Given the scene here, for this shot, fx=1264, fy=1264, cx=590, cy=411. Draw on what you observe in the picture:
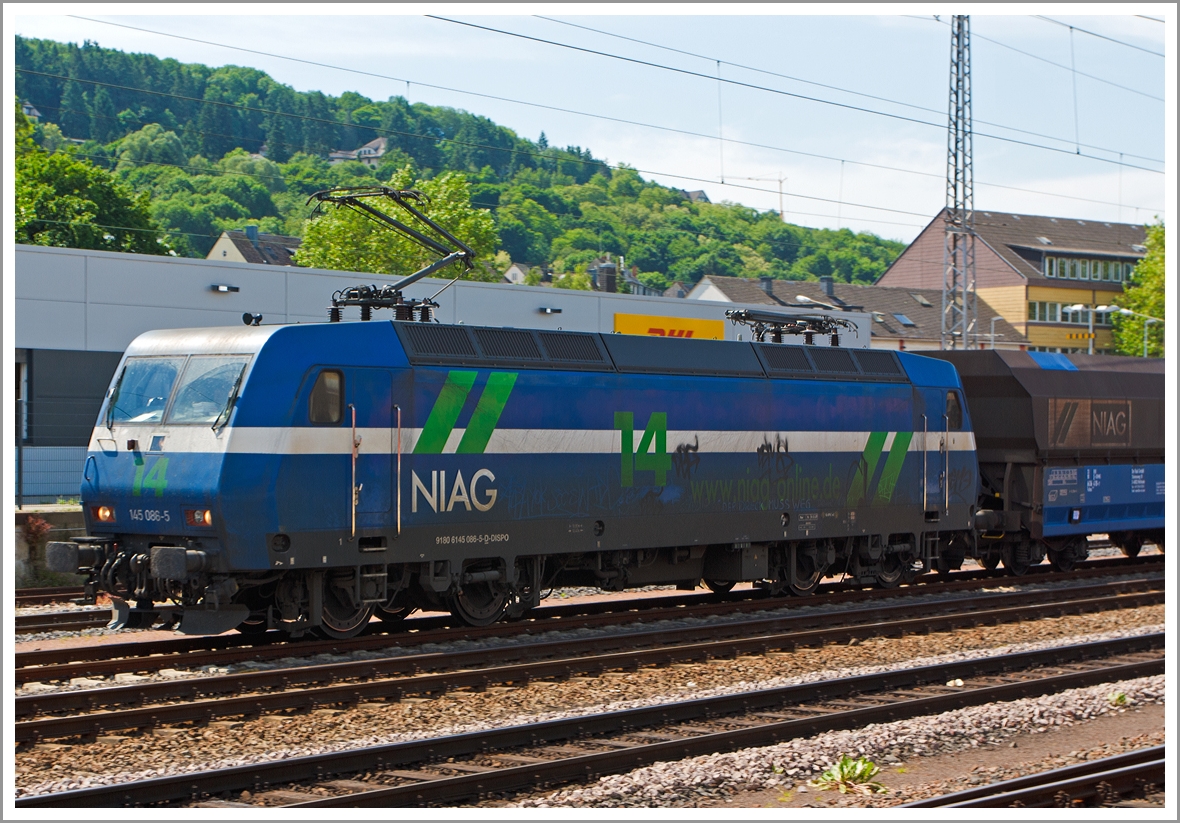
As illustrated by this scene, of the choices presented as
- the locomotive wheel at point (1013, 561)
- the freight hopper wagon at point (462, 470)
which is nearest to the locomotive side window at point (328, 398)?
the freight hopper wagon at point (462, 470)

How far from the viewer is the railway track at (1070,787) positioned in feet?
25.7

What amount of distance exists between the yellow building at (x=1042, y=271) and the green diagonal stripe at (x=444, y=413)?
70.1 metres

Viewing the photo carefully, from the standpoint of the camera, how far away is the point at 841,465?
17531mm

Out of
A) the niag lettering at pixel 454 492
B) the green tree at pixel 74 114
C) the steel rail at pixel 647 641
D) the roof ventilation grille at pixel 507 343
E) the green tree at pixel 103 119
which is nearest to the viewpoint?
the steel rail at pixel 647 641

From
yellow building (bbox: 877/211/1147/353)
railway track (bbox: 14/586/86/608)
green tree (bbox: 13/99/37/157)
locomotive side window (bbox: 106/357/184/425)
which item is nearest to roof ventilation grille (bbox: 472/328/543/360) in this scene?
locomotive side window (bbox: 106/357/184/425)

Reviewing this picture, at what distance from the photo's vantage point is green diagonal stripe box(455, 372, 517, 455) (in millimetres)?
13633

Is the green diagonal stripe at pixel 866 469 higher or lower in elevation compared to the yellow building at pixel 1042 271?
lower

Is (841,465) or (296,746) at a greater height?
(841,465)

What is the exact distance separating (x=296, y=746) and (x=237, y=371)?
4.13 m

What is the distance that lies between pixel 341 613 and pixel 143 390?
3.08 m

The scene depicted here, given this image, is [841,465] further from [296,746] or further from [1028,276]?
[1028,276]

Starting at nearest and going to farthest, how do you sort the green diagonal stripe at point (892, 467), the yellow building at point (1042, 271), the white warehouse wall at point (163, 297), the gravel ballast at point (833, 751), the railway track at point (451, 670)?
1. the gravel ballast at point (833, 751)
2. the railway track at point (451, 670)
3. the green diagonal stripe at point (892, 467)
4. the white warehouse wall at point (163, 297)
5. the yellow building at point (1042, 271)

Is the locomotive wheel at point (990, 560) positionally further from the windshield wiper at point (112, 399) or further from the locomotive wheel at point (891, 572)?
the windshield wiper at point (112, 399)

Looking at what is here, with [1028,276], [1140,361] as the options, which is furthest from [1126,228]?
[1140,361]
